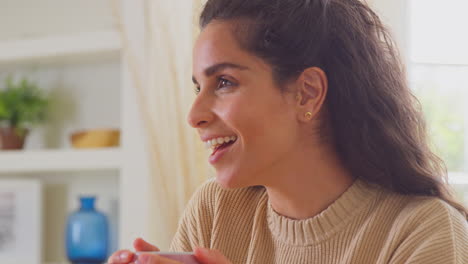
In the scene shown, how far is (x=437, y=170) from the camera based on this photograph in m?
1.45

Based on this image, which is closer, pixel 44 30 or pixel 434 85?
pixel 434 85

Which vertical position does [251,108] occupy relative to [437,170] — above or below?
above

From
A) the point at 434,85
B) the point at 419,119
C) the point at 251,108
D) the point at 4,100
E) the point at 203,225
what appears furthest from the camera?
the point at 4,100

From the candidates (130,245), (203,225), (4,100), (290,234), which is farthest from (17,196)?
(290,234)

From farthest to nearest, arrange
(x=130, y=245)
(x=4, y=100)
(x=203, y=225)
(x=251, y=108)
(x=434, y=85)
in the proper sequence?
(x=4, y=100) < (x=130, y=245) < (x=434, y=85) < (x=203, y=225) < (x=251, y=108)

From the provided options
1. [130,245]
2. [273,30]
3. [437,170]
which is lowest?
[130,245]

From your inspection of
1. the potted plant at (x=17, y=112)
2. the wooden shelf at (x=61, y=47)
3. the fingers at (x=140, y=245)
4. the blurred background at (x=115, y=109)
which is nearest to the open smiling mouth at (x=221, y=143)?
the fingers at (x=140, y=245)

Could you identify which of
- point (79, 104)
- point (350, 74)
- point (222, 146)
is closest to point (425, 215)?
point (350, 74)

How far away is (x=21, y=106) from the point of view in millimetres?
3391

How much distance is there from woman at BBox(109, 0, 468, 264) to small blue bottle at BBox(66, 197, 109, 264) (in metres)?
1.81

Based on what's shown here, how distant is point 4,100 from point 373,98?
2453 mm

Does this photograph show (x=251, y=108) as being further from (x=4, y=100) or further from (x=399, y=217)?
(x=4, y=100)

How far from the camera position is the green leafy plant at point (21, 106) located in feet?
11.1

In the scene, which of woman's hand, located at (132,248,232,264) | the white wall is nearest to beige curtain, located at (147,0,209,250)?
the white wall
